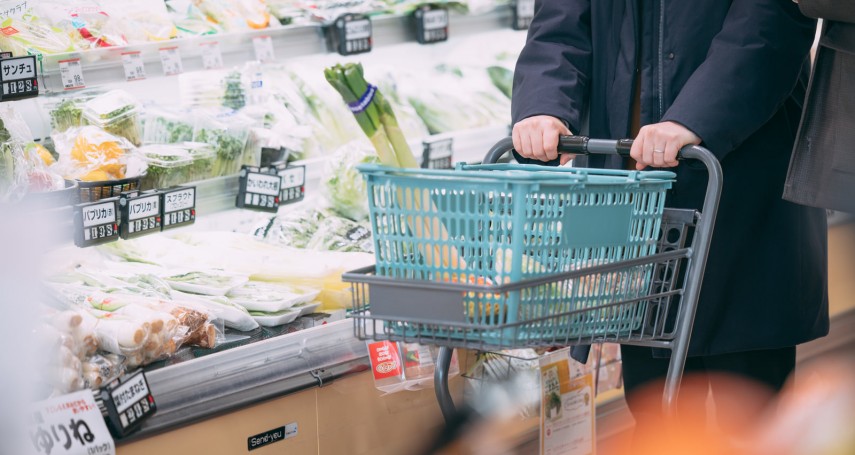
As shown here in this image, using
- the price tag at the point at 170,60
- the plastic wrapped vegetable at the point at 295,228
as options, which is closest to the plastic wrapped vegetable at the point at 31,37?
the price tag at the point at 170,60

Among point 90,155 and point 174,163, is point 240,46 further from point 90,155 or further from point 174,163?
point 90,155

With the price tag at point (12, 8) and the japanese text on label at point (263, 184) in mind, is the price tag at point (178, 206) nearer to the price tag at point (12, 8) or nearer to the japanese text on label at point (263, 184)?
the japanese text on label at point (263, 184)

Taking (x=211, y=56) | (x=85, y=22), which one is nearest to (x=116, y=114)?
(x=85, y=22)

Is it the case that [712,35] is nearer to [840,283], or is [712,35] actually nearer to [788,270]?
[788,270]

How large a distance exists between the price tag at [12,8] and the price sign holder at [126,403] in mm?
1118

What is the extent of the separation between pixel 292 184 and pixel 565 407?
1.12 m

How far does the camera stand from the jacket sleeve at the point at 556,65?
2139mm

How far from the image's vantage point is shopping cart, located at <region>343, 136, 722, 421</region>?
5.05 ft

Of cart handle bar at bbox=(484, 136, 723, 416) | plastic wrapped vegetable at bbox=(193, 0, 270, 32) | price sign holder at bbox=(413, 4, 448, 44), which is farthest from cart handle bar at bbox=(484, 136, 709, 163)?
price sign holder at bbox=(413, 4, 448, 44)

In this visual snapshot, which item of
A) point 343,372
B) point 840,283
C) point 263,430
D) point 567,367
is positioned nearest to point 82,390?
point 263,430

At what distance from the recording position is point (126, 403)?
195cm

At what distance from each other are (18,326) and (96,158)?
30.8 inches

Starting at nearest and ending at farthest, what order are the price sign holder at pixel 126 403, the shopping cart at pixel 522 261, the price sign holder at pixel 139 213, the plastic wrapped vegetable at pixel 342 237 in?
the shopping cart at pixel 522 261
the price sign holder at pixel 126 403
the price sign holder at pixel 139 213
the plastic wrapped vegetable at pixel 342 237

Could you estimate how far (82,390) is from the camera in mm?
1897
